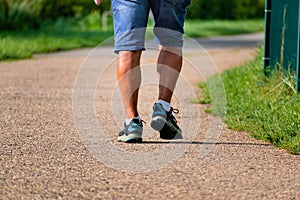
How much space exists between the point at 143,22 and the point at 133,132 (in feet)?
2.35

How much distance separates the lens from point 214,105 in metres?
7.27

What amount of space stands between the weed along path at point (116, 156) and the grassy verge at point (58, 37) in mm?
5198

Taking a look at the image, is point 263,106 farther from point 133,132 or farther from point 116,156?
point 116,156

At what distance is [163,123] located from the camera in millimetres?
5285

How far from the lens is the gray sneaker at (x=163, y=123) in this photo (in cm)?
527

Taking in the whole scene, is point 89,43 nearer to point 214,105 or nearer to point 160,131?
point 214,105

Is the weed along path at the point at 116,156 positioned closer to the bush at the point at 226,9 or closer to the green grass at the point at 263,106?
the green grass at the point at 263,106

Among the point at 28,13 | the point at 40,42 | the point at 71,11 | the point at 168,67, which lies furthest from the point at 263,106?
the point at 71,11

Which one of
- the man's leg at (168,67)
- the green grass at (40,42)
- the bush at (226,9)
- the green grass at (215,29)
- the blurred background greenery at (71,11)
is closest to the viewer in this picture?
the man's leg at (168,67)

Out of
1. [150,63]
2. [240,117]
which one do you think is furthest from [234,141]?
[150,63]

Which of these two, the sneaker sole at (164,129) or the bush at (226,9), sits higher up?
the sneaker sole at (164,129)

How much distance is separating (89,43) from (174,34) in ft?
37.1

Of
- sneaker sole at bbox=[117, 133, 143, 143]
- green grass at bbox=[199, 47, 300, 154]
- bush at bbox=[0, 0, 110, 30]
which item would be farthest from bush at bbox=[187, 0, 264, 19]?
sneaker sole at bbox=[117, 133, 143, 143]

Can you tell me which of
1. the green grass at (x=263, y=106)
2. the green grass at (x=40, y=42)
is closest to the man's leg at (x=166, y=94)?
the green grass at (x=263, y=106)
